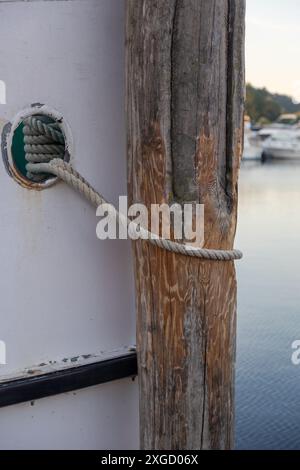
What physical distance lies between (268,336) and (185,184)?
423 cm

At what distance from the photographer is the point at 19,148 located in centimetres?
194

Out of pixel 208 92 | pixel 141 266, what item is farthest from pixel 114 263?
pixel 208 92

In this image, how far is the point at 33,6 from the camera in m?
1.87

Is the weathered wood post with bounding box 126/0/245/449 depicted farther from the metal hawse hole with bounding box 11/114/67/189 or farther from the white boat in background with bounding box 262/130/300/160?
the white boat in background with bounding box 262/130/300/160

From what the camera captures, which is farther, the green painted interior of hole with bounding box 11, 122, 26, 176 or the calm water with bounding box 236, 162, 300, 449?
the calm water with bounding box 236, 162, 300, 449

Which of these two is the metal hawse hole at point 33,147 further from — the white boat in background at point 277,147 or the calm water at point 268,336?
the white boat in background at point 277,147

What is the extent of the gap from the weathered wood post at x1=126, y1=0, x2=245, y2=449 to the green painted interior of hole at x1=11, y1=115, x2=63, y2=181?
24cm

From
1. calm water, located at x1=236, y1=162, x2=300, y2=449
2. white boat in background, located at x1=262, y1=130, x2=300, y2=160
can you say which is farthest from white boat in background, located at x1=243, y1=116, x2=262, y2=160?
calm water, located at x1=236, y1=162, x2=300, y2=449

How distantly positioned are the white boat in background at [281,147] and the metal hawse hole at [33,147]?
27.3 metres

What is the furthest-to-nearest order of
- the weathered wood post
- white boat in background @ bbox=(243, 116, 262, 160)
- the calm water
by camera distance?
white boat in background @ bbox=(243, 116, 262, 160)
the calm water
the weathered wood post

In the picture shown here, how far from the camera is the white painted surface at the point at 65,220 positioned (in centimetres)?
189

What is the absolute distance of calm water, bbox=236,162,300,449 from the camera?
470cm

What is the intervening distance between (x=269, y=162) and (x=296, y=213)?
52.7ft

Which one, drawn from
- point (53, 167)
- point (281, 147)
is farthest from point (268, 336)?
point (281, 147)
